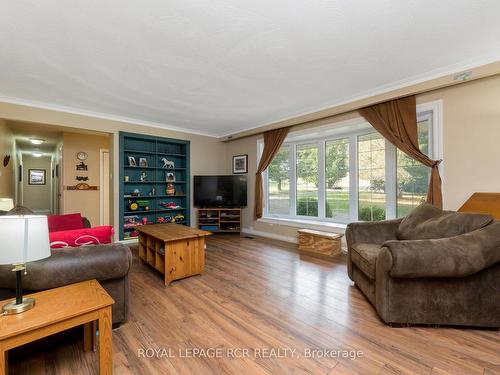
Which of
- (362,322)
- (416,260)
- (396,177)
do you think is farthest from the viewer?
(396,177)

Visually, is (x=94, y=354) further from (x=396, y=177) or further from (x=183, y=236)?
(x=396, y=177)

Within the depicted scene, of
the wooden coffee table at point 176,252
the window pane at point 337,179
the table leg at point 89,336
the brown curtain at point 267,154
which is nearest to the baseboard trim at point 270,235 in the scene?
the brown curtain at point 267,154

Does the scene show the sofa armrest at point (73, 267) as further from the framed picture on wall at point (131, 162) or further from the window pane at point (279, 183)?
the window pane at point (279, 183)

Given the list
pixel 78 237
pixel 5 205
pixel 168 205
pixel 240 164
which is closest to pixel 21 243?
pixel 78 237

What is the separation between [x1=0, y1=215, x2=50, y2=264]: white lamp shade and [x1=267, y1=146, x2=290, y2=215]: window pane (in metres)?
4.26

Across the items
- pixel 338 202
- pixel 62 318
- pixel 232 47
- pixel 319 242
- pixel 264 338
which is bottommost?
pixel 264 338

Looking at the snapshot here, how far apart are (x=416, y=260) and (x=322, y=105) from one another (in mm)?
2806

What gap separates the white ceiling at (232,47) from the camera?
5.79 feet

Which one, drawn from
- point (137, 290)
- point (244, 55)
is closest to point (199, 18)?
point (244, 55)

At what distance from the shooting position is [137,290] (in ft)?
8.37

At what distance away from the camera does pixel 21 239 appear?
3.80 ft

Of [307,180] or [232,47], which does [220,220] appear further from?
[232,47]

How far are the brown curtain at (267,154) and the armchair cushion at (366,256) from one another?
9.01 feet

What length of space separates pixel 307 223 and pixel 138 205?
3.42 metres
